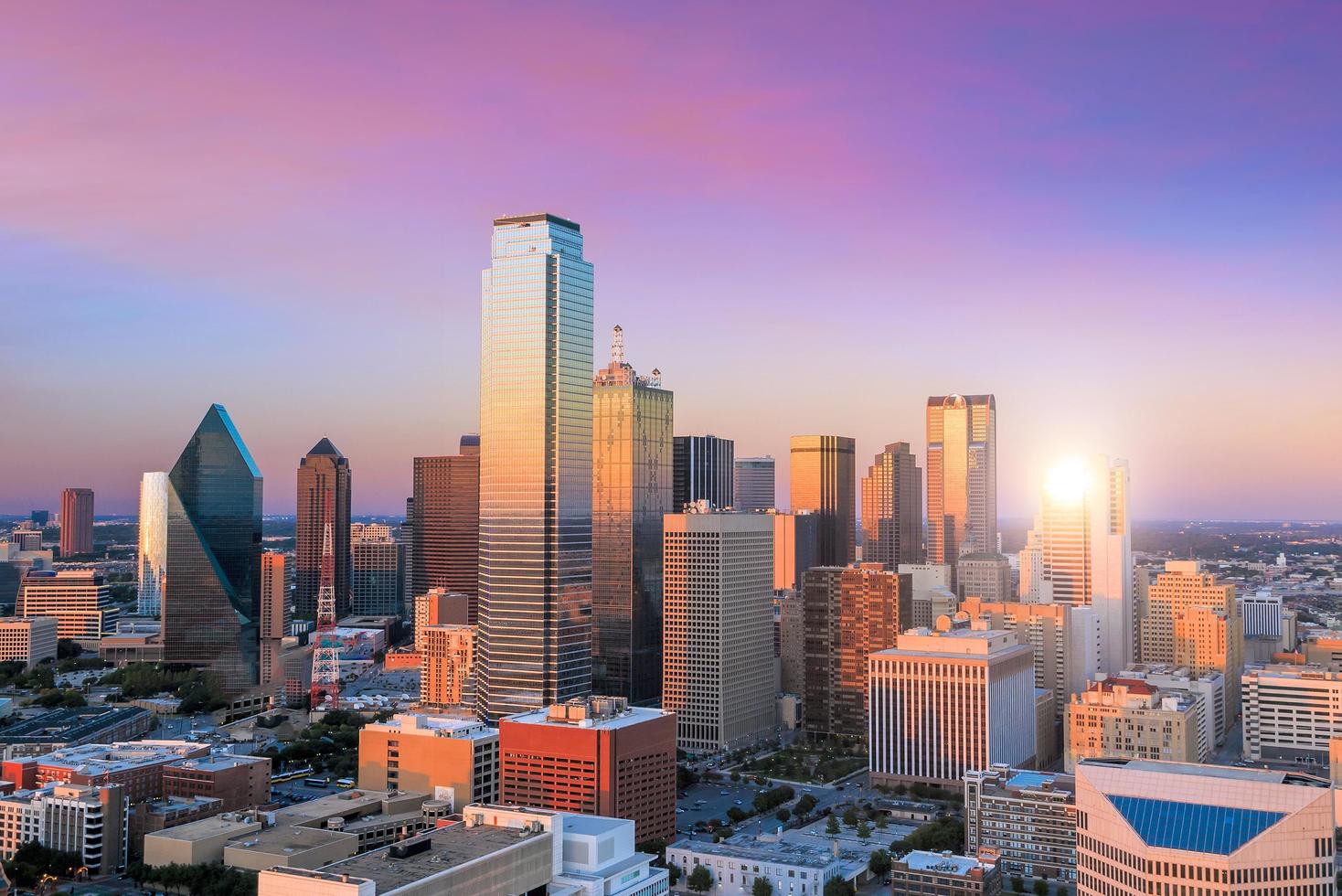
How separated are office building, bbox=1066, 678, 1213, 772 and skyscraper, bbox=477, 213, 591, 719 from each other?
97.6 ft

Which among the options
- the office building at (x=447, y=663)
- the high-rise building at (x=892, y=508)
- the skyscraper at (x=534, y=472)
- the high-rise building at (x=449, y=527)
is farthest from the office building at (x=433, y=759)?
the high-rise building at (x=892, y=508)

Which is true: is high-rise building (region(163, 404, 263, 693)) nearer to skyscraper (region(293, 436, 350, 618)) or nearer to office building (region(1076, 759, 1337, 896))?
skyscraper (region(293, 436, 350, 618))

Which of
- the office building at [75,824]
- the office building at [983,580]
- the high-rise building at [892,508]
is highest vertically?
A: the high-rise building at [892,508]

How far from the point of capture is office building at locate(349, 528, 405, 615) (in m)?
179

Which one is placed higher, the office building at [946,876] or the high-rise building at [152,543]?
the high-rise building at [152,543]

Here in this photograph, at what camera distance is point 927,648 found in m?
74.9

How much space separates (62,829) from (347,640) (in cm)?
7959

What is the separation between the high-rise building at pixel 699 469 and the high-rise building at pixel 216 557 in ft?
128

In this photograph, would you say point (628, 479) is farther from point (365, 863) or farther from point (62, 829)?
point (365, 863)

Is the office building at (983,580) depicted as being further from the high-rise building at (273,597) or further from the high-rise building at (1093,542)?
the high-rise building at (273,597)

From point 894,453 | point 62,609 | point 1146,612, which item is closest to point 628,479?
point 1146,612

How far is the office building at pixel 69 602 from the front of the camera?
13438 cm

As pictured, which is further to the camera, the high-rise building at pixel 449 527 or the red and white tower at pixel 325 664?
the high-rise building at pixel 449 527

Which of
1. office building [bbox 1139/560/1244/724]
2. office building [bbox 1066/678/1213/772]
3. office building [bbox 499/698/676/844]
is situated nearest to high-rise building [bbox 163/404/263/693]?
office building [bbox 499/698/676/844]
